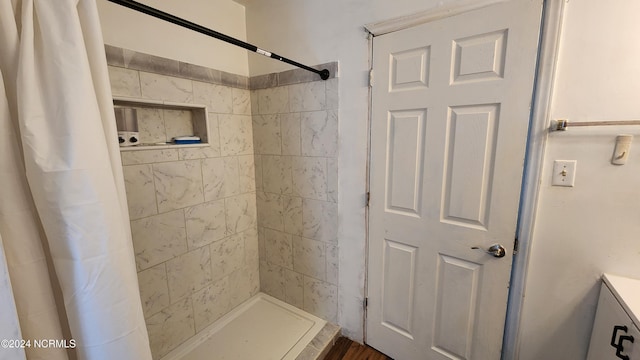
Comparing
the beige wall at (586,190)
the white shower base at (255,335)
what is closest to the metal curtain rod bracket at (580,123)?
the beige wall at (586,190)

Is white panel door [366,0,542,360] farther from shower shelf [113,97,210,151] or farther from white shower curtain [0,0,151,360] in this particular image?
white shower curtain [0,0,151,360]

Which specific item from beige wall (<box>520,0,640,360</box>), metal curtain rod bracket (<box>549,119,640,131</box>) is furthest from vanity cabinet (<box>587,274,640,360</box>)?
metal curtain rod bracket (<box>549,119,640,131</box>)

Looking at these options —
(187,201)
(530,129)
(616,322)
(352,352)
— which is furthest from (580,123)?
(187,201)

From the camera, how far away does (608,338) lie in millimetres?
949

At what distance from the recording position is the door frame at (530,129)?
1.01 m

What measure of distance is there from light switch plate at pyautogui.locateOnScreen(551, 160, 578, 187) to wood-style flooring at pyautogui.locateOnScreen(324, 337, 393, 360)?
142cm

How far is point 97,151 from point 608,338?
1.86 meters

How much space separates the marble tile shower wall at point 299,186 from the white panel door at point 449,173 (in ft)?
1.02

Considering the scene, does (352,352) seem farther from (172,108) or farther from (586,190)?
(172,108)

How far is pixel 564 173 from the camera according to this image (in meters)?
1.05

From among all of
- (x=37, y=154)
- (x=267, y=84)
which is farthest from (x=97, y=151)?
(x=267, y=84)

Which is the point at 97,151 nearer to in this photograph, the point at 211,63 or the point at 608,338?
the point at 211,63

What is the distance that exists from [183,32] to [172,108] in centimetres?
47

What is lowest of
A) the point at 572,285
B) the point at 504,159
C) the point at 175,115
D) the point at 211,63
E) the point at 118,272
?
the point at 572,285
